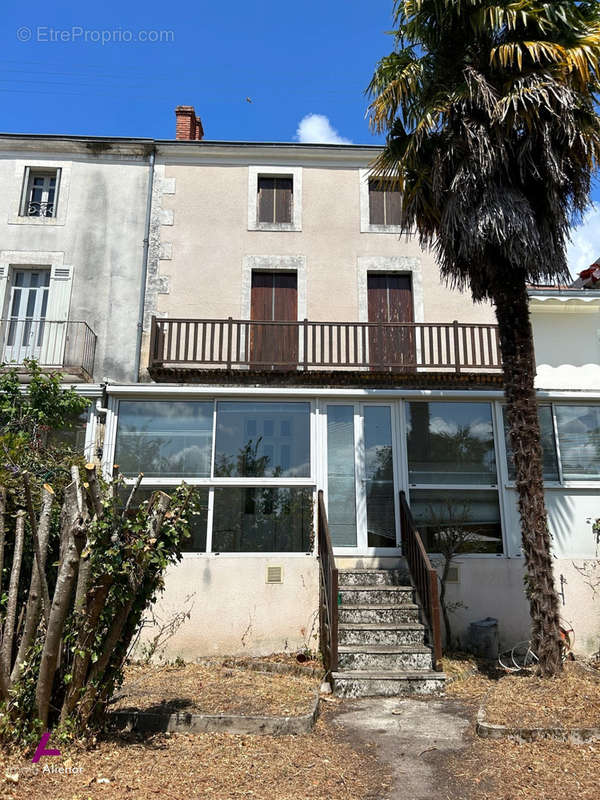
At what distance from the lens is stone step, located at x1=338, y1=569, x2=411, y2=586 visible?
349 inches

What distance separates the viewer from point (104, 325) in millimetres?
11312

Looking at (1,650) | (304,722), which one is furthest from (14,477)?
(304,722)

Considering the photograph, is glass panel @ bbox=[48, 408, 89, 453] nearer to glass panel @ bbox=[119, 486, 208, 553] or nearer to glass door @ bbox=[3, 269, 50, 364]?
glass panel @ bbox=[119, 486, 208, 553]

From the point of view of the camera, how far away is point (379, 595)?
8.52 m

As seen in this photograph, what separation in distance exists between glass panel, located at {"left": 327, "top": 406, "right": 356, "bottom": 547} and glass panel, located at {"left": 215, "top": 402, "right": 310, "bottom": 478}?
388 millimetres

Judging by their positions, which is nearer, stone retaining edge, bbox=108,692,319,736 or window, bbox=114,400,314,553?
stone retaining edge, bbox=108,692,319,736

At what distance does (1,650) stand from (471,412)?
7585 mm

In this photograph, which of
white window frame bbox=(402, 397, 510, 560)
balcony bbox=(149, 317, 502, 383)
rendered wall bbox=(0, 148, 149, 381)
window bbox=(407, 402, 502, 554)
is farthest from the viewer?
rendered wall bbox=(0, 148, 149, 381)

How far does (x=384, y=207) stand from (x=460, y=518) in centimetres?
635

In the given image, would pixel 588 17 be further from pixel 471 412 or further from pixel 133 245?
pixel 133 245

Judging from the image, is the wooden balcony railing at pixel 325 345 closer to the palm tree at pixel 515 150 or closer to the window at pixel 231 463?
the window at pixel 231 463

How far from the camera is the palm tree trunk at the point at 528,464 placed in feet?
A: 21.9

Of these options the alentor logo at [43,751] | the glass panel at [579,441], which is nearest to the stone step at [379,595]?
the glass panel at [579,441]

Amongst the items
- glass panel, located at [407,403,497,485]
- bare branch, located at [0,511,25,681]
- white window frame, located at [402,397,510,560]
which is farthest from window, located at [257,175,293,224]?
bare branch, located at [0,511,25,681]
